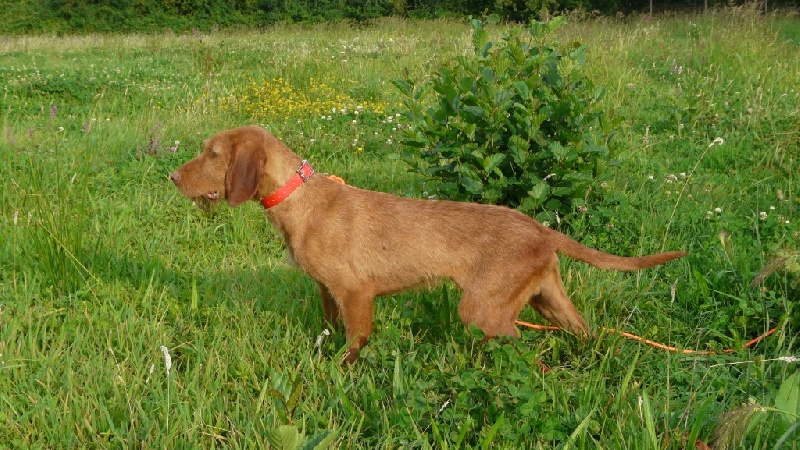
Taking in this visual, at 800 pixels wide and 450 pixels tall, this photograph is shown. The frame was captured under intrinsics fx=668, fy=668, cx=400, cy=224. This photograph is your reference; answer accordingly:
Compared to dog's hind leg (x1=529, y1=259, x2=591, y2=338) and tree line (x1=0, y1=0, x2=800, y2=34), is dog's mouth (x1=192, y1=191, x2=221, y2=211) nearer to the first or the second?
dog's hind leg (x1=529, y1=259, x2=591, y2=338)

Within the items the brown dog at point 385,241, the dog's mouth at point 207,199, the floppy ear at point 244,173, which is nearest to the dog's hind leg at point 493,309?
the brown dog at point 385,241

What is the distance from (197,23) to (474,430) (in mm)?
36730

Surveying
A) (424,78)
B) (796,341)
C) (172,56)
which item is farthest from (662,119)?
(172,56)

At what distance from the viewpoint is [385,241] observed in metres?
3.33

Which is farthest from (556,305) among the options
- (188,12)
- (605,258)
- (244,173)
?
(188,12)

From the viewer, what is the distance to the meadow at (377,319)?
259 cm

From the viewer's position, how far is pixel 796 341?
3258 millimetres

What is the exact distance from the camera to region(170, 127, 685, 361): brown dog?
10.3 ft

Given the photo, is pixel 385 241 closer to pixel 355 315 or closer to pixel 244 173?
pixel 355 315

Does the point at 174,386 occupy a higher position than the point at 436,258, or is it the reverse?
the point at 436,258

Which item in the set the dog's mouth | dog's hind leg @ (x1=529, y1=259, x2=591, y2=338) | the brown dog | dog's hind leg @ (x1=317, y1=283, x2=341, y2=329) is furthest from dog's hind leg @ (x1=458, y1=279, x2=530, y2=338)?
the dog's mouth

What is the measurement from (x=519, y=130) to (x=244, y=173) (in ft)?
6.37

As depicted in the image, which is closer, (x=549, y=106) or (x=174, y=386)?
(x=174, y=386)

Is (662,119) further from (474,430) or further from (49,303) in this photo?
(49,303)
